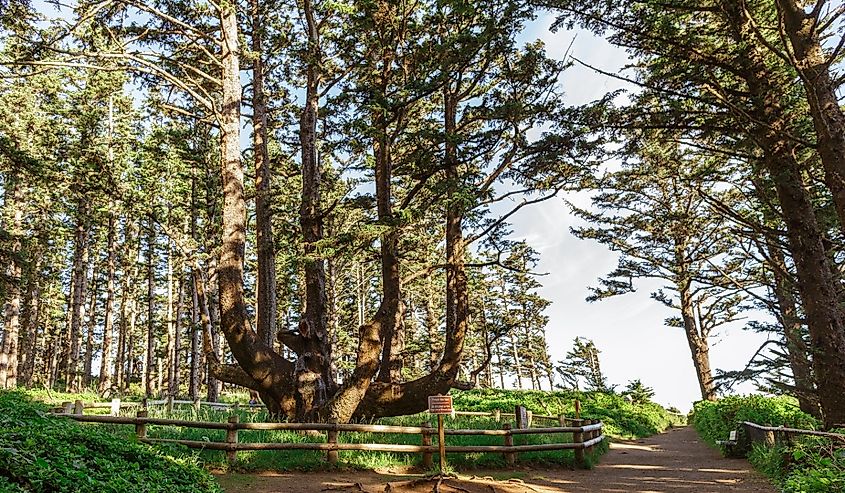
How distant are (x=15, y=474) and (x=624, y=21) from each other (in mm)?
10586

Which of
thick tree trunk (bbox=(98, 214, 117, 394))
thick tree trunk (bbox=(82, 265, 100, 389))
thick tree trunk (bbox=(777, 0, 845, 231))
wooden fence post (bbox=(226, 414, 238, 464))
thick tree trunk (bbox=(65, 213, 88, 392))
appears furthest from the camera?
thick tree trunk (bbox=(82, 265, 100, 389))

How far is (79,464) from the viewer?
521 centimetres

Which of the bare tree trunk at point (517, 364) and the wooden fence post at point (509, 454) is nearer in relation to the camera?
the wooden fence post at point (509, 454)

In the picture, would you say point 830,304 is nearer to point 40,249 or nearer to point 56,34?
point 56,34

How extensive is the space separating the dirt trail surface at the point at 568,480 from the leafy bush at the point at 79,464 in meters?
1.33

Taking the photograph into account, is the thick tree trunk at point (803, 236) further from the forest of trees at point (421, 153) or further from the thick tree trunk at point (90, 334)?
the thick tree trunk at point (90, 334)

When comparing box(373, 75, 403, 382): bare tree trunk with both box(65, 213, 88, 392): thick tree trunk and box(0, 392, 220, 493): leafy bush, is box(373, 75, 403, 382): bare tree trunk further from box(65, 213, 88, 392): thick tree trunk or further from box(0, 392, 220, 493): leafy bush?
box(65, 213, 88, 392): thick tree trunk

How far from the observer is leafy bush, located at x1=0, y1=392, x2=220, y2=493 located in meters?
4.51

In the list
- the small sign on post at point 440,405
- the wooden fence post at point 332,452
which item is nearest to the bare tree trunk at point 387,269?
the wooden fence post at point 332,452

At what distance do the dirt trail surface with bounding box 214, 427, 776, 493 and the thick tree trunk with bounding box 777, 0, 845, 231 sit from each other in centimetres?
545

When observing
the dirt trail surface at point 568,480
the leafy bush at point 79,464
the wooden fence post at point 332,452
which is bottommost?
the dirt trail surface at point 568,480

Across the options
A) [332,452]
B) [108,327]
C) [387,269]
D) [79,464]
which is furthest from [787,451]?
[108,327]

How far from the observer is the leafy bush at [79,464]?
178 inches

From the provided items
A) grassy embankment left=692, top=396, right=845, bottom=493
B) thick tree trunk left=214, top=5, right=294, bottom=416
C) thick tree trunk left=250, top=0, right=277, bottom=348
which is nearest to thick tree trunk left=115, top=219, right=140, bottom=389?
thick tree trunk left=250, top=0, right=277, bottom=348
